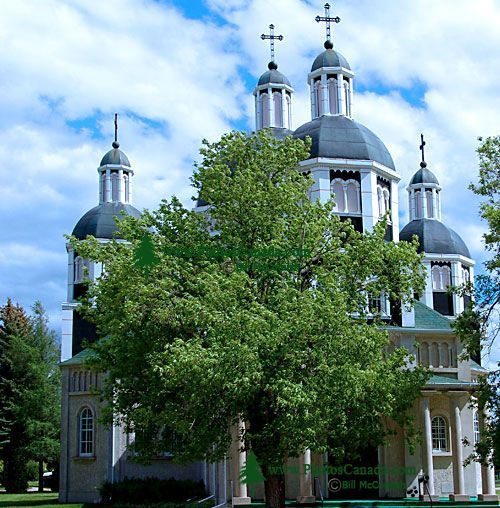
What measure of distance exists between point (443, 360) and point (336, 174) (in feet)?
30.2

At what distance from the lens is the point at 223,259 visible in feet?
81.7

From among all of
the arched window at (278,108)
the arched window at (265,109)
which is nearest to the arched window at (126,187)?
the arched window at (265,109)

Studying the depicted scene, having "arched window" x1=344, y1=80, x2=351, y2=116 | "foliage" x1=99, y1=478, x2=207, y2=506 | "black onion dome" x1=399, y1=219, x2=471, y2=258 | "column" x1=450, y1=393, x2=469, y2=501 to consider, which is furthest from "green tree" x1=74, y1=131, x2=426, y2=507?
"black onion dome" x1=399, y1=219, x2=471, y2=258

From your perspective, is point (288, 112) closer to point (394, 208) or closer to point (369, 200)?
point (394, 208)

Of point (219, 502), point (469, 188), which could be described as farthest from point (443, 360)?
point (469, 188)

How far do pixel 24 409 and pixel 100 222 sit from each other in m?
17.3

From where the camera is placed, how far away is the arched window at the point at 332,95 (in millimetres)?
40594

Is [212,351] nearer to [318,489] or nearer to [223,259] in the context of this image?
[223,259]

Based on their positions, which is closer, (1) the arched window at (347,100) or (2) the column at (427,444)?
(2) the column at (427,444)

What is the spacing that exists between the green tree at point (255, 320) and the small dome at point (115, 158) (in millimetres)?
24791

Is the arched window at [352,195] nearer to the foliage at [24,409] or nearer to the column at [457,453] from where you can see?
the column at [457,453]

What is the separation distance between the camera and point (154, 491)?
121 feet

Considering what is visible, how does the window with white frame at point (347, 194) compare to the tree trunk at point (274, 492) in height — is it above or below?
above

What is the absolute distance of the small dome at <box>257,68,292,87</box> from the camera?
46531 millimetres
